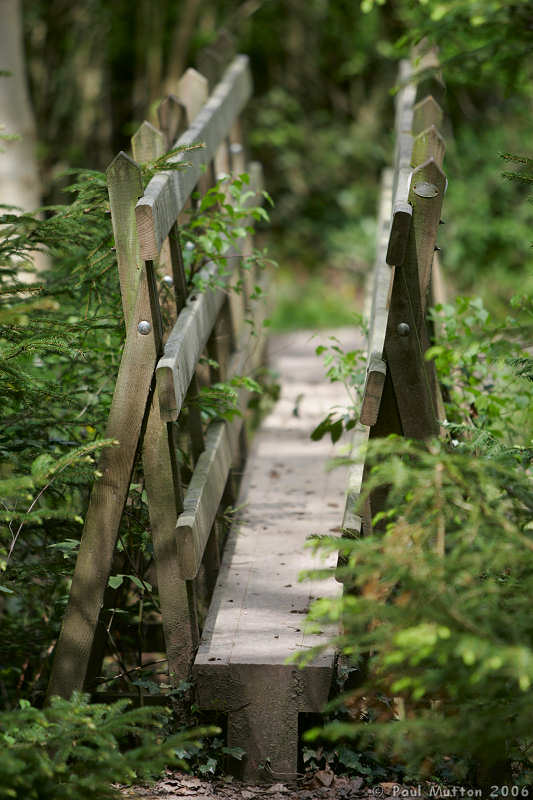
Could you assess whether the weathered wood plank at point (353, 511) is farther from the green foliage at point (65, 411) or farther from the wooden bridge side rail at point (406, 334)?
the green foliage at point (65, 411)

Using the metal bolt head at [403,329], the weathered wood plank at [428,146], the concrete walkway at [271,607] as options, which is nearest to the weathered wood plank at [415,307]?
the metal bolt head at [403,329]

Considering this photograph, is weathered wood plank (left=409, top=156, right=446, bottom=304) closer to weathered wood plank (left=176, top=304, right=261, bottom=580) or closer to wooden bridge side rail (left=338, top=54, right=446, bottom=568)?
wooden bridge side rail (left=338, top=54, right=446, bottom=568)

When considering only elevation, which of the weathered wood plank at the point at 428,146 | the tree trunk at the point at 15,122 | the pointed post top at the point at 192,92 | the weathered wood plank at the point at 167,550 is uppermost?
the tree trunk at the point at 15,122

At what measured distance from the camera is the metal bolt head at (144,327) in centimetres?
325

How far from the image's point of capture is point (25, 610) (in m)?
4.30

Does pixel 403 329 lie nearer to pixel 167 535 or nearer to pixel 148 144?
pixel 167 535

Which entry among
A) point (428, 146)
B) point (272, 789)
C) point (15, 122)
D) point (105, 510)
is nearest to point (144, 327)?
point (105, 510)

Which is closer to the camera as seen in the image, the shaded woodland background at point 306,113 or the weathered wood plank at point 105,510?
the weathered wood plank at point 105,510

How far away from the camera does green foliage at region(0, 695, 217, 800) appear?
2596mm

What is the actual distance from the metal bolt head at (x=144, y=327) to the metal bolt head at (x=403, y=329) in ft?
2.77

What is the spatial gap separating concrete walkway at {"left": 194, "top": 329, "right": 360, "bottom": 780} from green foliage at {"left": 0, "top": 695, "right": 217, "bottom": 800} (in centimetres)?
59

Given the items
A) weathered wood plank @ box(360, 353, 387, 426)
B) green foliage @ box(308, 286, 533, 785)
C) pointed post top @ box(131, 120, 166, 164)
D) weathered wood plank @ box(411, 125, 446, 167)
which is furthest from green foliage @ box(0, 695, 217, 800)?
weathered wood plank @ box(411, 125, 446, 167)

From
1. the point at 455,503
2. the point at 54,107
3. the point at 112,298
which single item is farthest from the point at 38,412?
the point at 54,107

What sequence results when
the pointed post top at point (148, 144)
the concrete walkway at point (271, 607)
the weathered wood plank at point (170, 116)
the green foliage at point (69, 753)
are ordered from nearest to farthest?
the green foliage at point (69, 753)
the concrete walkway at point (271, 607)
the pointed post top at point (148, 144)
the weathered wood plank at point (170, 116)
